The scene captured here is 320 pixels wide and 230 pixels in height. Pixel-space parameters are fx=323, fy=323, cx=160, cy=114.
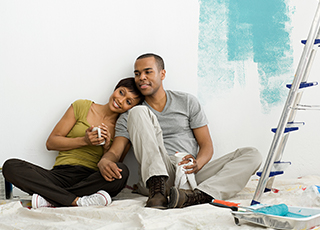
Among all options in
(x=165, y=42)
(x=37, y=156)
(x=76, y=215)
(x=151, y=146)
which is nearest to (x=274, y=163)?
(x=151, y=146)

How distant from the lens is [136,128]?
61.7 inches

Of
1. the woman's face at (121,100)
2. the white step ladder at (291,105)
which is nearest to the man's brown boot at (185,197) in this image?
the white step ladder at (291,105)

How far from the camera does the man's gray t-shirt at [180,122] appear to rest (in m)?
1.88

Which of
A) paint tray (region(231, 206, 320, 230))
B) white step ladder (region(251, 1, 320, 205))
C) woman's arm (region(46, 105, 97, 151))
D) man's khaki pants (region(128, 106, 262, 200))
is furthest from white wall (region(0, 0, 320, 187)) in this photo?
paint tray (region(231, 206, 320, 230))

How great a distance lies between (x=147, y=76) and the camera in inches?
76.0

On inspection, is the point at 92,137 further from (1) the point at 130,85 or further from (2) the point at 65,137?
(1) the point at 130,85

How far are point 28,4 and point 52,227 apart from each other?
1477mm

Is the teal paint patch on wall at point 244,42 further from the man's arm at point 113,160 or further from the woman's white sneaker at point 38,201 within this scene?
the woman's white sneaker at point 38,201

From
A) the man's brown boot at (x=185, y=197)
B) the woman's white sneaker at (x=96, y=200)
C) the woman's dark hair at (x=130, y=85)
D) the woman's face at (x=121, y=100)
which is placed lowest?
the woman's white sneaker at (x=96, y=200)

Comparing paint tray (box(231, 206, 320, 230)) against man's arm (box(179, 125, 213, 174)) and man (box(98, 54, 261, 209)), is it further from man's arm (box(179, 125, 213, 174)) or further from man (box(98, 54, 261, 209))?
man's arm (box(179, 125, 213, 174))

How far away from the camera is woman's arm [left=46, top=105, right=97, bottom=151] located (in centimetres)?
176

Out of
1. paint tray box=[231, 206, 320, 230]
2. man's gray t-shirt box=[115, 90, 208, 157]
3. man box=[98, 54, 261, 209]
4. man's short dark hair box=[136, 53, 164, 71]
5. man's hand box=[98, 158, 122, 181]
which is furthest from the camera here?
man's short dark hair box=[136, 53, 164, 71]

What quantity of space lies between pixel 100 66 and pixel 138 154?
2.56 feet

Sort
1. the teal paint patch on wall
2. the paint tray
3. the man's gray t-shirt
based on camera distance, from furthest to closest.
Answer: the teal paint patch on wall → the man's gray t-shirt → the paint tray
